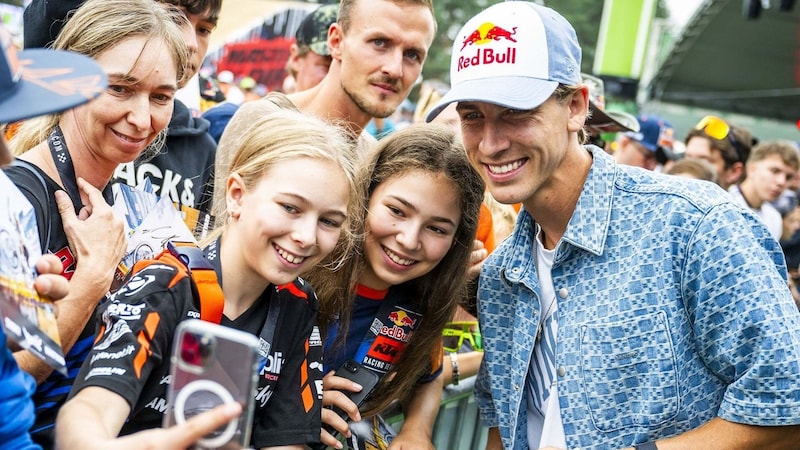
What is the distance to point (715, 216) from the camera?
2.73 meters

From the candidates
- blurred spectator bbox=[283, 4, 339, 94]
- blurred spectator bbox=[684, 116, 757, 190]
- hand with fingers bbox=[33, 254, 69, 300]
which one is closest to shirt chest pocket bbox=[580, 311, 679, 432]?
hand with fingers bbox=[33, 254, 69, 300]

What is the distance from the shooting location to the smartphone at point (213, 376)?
1610 millimetres

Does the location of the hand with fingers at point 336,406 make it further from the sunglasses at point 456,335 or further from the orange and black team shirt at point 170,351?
the sunglasses at point 456,335

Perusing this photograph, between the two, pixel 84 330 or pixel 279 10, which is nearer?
pixel 84 330

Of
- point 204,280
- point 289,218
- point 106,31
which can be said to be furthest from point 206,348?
point 106,31

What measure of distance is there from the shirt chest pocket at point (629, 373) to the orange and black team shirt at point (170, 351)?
92 cm

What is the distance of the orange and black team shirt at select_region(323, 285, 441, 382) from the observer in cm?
320

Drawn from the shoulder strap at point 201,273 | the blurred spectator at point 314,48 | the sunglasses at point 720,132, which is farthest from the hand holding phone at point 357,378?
the sunglasses at point 720,132

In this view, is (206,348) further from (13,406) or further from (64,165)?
(64,165)

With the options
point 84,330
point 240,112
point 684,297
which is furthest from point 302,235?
point 240,112

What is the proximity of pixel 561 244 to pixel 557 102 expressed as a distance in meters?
0.49

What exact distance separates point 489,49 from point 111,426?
1.72 m

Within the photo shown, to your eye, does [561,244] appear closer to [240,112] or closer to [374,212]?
[374,212]

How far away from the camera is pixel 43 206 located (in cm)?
247
